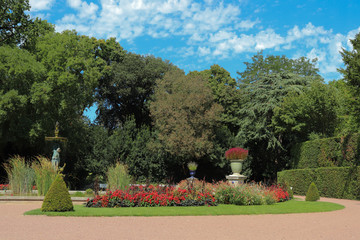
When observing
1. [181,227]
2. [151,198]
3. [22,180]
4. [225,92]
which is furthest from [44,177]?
[225,92]

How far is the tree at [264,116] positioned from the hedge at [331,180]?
15.4 ft

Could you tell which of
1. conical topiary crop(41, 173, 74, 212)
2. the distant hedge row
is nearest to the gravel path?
conical topiary crop(41, 173, 74, 212)

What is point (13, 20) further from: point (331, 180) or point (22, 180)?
point (331, 180)

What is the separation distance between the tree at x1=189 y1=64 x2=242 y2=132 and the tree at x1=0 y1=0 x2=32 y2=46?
16.2 meters

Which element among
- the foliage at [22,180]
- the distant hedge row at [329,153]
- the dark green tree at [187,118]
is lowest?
the foliage at [22,180]

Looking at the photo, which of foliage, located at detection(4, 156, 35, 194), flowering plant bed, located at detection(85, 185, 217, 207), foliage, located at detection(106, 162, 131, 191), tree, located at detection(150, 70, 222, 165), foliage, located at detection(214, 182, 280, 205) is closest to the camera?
flowering plant bed, located at detection(85, 185, 217, 207)

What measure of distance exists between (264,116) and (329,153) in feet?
29.1

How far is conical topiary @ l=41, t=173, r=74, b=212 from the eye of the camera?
11055mm

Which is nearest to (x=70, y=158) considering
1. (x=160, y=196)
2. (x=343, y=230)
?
(x=160, y=196)

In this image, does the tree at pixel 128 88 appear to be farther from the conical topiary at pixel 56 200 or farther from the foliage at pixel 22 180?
the conical topiary at pixel 56 200

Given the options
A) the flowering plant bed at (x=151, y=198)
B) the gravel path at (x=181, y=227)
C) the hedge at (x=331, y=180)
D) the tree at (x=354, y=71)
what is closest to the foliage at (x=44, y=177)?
the flowering plant bed at (x=151, y=198)

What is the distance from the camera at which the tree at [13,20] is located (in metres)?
25.9

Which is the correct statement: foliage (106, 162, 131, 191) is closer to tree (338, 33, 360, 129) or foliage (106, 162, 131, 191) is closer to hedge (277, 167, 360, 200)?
hedge (277, 167, 360, 200)

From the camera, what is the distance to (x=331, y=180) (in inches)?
832
